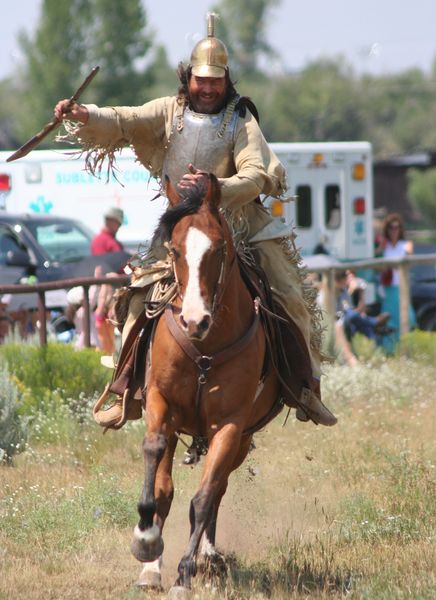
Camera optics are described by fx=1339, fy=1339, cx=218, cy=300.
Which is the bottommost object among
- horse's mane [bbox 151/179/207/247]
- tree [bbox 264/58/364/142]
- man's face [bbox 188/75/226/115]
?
horse's mane [bbox 151/179/207/247]

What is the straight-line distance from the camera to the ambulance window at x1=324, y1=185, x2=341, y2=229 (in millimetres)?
20906

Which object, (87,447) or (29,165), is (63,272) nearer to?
(29,165)

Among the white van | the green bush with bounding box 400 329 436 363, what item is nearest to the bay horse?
the green bush with bounding box 400 329 436 363

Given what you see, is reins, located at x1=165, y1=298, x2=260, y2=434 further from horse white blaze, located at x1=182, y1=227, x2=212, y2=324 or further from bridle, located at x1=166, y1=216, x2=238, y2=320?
horse white blaze, located at x1=182, y1=227, x2=212, y2=324

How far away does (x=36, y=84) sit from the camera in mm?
77938

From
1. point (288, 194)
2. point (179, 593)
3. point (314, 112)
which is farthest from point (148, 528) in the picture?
point (314, 112)

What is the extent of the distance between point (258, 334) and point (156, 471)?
990 mm

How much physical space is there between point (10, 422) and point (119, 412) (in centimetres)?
286

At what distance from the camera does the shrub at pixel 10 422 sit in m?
10.6

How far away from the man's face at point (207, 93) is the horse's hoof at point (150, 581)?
264 cm

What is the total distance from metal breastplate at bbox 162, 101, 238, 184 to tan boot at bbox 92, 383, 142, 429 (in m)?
1.36

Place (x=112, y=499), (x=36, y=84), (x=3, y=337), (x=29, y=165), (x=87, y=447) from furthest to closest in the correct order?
1. (x=36, y=84)
2. (x=29, y=165)
3. (x=3, y=337)
4. (x=87, y=447)
5. (x=112, y=499)

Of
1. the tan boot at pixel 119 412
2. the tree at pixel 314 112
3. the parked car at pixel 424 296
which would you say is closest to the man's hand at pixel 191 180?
the tan boot at pixel 119 412

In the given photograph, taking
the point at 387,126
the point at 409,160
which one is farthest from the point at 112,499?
the point at 387,126
